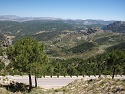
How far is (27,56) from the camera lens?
34.7 m

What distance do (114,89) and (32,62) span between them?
17281mm

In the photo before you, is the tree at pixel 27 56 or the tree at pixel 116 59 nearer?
the tree at pixel 27 56

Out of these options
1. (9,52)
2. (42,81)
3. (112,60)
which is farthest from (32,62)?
(112,60)

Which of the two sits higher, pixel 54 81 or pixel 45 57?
pixel 45 57

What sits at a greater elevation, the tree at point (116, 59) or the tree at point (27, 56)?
the tree at point (27, 56)

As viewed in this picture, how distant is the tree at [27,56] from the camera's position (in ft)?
113

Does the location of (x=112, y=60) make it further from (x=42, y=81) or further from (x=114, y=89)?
(x=114, y=89)

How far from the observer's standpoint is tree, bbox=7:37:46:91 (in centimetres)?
3438

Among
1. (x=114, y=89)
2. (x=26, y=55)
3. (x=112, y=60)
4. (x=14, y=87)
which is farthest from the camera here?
(x=112, y=60)

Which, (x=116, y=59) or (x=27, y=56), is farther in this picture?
(x=116, y=59)

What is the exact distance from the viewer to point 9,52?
1417 inches

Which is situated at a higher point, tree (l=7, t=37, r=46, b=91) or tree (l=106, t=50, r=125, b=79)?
tree (l=7, t=37, r=46, b=91)

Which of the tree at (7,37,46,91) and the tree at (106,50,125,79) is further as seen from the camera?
the tree at (106,50,125,79)

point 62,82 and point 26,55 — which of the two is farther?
point 62,82
